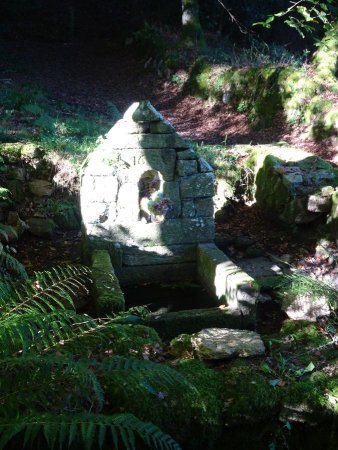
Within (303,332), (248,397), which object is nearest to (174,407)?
(248,397)

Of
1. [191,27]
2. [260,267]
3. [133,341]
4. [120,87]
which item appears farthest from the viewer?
[191,27]

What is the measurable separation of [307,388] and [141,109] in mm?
3707

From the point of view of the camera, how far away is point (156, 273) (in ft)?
20.4

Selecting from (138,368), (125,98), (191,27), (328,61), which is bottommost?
(138,368)

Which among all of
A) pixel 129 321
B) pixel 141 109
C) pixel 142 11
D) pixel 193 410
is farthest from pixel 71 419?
pixel 142 11

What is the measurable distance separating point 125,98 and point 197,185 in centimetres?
875


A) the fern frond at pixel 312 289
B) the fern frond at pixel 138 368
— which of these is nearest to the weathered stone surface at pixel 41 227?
the fern frond at pixel 312 289

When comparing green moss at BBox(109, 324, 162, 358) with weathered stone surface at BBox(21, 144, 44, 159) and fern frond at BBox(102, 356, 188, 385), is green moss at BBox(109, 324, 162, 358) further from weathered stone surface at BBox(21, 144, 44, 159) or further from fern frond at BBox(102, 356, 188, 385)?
weathered stone surface at BBox(21, 144, 44, 159)

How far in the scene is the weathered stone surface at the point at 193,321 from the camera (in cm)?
472

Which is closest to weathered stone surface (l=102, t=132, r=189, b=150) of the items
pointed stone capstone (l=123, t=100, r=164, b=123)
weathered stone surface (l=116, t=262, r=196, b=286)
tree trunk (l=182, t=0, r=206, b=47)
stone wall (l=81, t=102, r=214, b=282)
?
stone wall (l=81, t=102, r=214, b=282)

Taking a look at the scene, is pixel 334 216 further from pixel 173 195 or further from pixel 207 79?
pixel 207 79

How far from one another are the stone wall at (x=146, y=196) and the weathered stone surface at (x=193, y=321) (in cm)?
145

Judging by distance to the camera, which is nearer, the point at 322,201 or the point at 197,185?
the point at 197,185

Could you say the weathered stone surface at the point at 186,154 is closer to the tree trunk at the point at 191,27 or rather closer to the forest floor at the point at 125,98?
the forest floor at the point at 125,98
